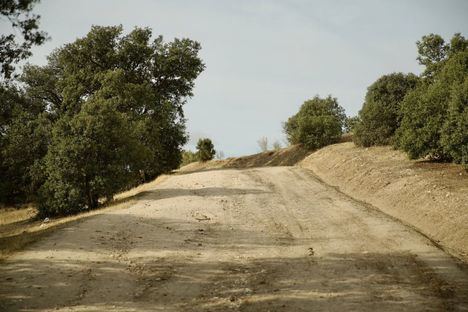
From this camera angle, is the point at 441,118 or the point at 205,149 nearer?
the point at 441,118

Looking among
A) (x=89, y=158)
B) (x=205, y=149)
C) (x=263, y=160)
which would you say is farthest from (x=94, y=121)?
(x=205, y=149)

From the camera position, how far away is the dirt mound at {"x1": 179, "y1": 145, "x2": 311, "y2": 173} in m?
43.7

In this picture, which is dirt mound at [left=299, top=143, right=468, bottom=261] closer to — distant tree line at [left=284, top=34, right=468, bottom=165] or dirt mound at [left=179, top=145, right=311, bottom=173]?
distant tree line at [left=284, top=34, right=468, bottom=165]

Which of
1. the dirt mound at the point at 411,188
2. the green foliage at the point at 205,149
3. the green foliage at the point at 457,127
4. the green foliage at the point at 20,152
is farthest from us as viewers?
the green foliage at the point at 205,149

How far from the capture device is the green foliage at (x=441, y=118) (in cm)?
1839

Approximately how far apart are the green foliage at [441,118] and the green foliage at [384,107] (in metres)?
6.55

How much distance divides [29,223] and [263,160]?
93.8ft

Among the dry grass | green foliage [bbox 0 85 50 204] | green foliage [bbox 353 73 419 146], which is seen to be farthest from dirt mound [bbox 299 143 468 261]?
green foliage [bbox 0 85 50 204]

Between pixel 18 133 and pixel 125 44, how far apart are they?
12.9 metres

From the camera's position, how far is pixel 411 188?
18484 mm

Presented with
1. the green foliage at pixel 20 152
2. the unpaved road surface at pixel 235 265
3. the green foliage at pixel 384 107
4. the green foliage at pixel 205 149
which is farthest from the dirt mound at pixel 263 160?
the unpaved road surface at pixel 235 265

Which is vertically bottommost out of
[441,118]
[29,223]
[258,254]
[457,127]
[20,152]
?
[258,254]

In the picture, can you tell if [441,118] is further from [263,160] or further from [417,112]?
[263,160]

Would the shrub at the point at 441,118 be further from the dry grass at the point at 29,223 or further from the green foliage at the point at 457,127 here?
the dry grass at the point at 29,223
